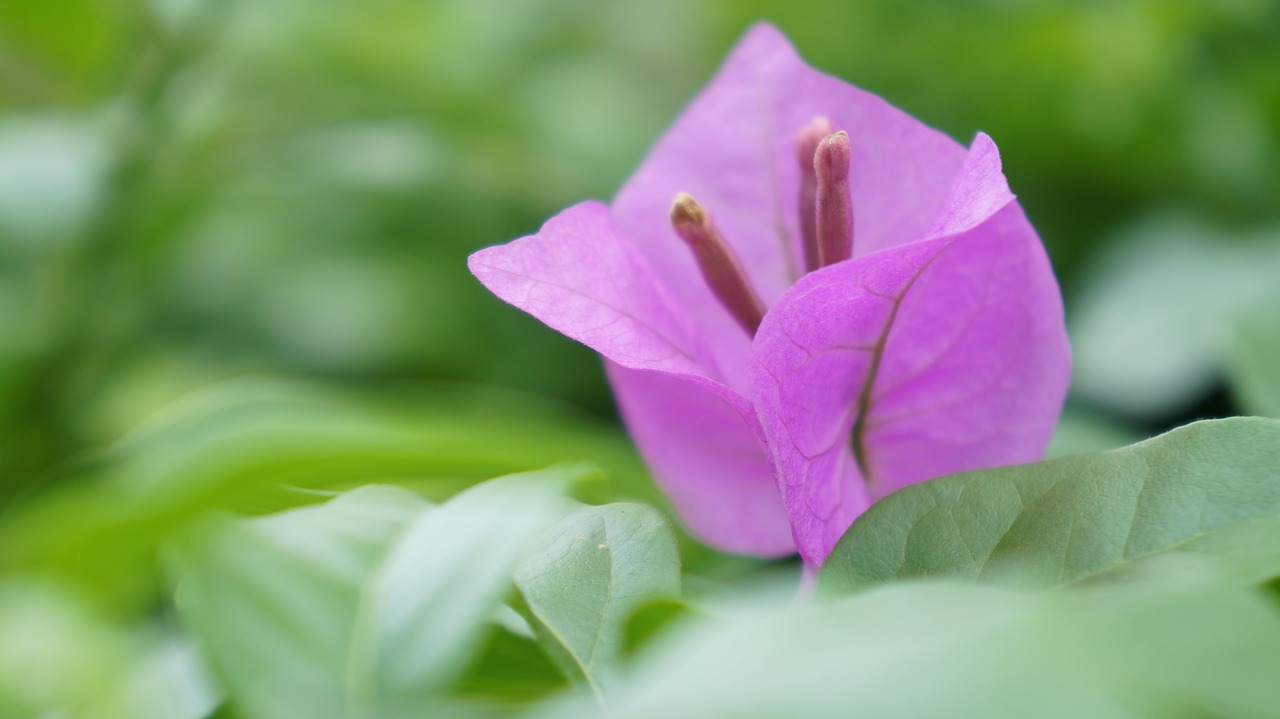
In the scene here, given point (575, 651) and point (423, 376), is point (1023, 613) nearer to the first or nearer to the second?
point (575, 651)

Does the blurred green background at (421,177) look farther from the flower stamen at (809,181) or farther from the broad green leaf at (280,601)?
the broad green leaf at (280,601)

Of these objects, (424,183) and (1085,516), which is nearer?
(1085,516)

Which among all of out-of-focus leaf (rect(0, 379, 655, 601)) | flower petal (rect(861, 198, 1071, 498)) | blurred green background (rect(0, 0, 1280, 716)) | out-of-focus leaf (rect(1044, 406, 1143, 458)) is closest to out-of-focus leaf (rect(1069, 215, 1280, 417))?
blurred green background (rect(0, 0, 1280, 716))

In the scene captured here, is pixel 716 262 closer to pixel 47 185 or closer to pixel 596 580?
pixel 596 580

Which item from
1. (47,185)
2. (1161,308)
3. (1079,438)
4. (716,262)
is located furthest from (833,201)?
(47,185)

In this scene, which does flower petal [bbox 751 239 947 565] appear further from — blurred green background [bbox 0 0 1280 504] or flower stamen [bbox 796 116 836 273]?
blurred green background [bbox 0 0 1280 504]

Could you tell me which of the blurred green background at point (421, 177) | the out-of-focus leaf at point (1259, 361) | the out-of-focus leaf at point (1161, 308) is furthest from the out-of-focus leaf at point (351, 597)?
the out-of-focus leaf at point (1161, 308)
